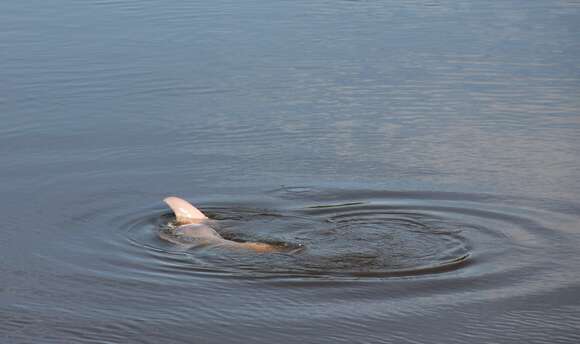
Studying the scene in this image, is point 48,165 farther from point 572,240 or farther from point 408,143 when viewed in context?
point 572,240

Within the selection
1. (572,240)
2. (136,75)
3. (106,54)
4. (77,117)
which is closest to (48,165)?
(77,117)

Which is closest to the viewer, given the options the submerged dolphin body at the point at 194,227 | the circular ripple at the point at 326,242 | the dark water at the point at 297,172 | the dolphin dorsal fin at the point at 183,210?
the dark water at the point at 297,172

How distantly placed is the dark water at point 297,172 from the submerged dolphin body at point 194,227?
179 mm

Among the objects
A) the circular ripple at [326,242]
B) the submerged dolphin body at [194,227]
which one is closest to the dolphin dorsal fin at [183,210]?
the submerged dolphin body at [194,227]

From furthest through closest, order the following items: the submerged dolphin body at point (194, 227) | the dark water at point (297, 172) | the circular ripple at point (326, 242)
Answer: the submerged dolphin body at point (194, 227) → the circular ripple at point (326, 242) → the dark water at point (297, 172)

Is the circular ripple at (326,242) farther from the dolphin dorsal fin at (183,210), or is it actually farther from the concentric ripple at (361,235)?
the dolphin dorsal fin at (183,210)

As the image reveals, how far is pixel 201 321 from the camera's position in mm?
8062

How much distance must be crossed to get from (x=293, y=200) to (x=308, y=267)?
167cm

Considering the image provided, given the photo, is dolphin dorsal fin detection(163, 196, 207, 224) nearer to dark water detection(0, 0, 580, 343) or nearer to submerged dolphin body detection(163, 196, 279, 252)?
submerged dolphin body detection(163, 196, 279, 252)

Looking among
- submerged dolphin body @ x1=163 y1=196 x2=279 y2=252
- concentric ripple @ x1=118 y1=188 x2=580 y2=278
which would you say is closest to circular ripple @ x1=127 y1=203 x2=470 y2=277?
concentric ripple @ x1=118 y1=188 x2=580 y2=278

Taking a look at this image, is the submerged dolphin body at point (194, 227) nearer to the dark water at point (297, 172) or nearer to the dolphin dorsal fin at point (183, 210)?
the dolphin dorsal fin at point (183, 210)

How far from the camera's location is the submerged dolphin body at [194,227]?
31.8 feet

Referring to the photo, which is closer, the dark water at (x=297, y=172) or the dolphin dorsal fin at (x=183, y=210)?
the dark water at (x=297, y=172)

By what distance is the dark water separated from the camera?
825 centimetres
